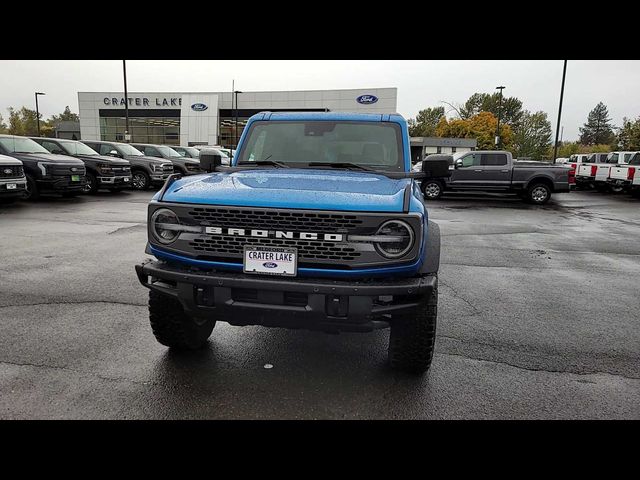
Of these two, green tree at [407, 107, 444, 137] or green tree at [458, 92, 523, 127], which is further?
green tree at [407, 107, 444, 137]

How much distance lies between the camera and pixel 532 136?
279 ft

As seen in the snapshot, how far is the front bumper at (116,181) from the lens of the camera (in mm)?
16234

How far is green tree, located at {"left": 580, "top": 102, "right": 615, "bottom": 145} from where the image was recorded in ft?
401

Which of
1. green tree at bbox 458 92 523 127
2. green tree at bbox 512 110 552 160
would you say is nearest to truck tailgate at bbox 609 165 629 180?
green tree at bbox 512 110 552 160

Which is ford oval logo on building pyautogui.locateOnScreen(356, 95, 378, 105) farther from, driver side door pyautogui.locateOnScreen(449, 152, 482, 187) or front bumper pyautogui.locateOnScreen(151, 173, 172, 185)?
front bumper pyautogui.locateOnScreen(151, 173, 172, 185)

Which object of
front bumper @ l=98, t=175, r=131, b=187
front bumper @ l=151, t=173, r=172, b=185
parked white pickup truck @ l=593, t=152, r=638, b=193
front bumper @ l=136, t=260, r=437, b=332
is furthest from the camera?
parked white pickup truck @ l=593, t=152, r=638, b=193

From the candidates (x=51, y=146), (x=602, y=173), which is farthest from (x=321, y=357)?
(x=602, y=173)

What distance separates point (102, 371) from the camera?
348cm

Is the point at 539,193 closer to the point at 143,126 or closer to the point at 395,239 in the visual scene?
the point at 395,239

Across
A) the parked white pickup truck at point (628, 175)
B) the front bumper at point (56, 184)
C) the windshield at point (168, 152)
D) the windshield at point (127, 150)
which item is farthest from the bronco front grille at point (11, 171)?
the parked white pickup truck at point (628, 175)

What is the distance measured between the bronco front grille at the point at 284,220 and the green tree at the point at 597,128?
140634 millimetres
